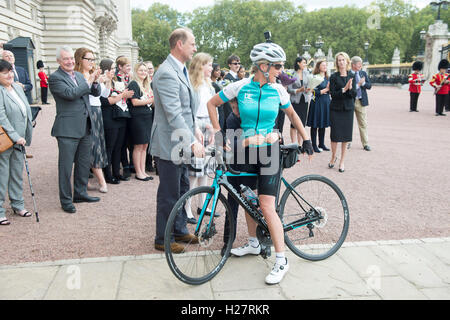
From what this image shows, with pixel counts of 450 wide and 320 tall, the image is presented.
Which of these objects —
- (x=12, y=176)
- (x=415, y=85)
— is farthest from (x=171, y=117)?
(x=415, y=85)

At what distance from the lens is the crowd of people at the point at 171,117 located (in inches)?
142

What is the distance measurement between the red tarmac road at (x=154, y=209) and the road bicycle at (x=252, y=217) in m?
0.59

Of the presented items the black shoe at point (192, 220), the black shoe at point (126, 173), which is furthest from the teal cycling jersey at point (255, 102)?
the black shoe at point (126, 173)

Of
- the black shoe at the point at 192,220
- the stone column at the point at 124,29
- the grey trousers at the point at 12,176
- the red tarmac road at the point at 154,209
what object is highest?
the stone column at the point at 124,29

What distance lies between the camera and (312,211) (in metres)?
3.99

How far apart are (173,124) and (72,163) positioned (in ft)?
7.77

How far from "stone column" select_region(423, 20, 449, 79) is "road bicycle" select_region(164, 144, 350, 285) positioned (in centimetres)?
3669

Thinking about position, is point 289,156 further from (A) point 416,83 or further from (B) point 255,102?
(A) point 416,83

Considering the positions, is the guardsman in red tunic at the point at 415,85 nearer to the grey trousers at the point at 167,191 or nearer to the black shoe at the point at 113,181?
the black shoe at the point at 113,181
